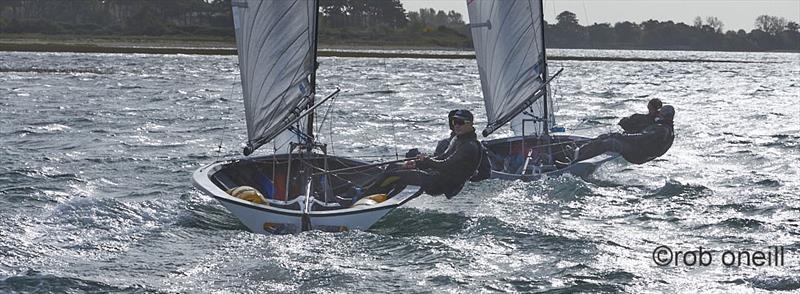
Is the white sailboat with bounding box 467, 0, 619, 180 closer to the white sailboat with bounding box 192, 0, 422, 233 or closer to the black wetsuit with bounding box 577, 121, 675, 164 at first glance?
the black wetsuit with bounding box 577, 121, 675, 164

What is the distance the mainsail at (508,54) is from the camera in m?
24.0

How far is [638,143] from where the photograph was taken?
23.2 m

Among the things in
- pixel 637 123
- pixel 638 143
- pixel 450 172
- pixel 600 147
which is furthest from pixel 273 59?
pixel 637 123

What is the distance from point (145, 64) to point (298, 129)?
2589 inches

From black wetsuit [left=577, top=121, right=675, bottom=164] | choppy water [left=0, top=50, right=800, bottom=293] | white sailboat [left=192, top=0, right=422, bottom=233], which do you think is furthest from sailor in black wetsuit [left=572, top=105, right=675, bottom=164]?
white sailboat [left=192, top=0, right=422, bottom=233]

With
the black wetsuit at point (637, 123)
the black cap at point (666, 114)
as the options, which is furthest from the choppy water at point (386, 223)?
the black cap at point (666, 114)

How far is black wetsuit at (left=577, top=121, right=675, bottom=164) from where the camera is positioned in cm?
2286

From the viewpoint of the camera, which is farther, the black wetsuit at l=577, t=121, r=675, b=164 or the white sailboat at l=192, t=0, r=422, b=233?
the black wetsuit at l=577, t=121, r=675, b=164

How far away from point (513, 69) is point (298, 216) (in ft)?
33.5

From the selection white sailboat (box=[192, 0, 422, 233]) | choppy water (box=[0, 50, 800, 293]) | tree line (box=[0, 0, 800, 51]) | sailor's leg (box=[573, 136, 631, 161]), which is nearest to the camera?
choppy water (box=[0, 50, 800, 293])

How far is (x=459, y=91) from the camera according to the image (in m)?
62.0

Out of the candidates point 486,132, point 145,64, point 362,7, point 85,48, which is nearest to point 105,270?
point 486,132

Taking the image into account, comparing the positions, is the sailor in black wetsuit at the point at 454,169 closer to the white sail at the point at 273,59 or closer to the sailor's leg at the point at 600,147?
the white sail at the point at 273,59

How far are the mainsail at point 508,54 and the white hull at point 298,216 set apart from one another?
867 centimetres
